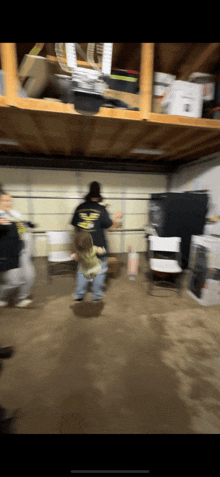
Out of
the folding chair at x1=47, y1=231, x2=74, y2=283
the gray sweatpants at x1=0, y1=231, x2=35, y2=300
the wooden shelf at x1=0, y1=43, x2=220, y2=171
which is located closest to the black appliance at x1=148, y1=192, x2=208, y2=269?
the wooden shelf at x1=0, y1=43, x2=220, y2=171

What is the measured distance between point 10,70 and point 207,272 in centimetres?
330

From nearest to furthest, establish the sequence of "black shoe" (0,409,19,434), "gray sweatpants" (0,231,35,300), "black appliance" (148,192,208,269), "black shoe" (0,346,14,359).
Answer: "black shoe" (0,409,19,434) → "black shoe" (0,346,14,359) → "gray sweatpants" (0,231,35,300) → "black appliance" (148,192,208,269)

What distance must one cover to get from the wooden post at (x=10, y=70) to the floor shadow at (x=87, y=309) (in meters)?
2.51

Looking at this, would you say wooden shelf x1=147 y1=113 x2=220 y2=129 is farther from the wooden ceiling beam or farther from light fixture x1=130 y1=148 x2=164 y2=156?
light fixture x1=130 y1=148 x2=164 y2=156

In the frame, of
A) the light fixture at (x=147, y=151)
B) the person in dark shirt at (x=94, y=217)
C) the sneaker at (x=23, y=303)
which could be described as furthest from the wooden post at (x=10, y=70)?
the sneaker at (x=23, y=303)

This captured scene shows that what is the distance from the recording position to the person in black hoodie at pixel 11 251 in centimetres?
209

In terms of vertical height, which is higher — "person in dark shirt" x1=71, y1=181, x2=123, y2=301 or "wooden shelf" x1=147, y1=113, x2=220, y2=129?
"wooden shelf" x1=147, y1=113, x2=220, y2=129

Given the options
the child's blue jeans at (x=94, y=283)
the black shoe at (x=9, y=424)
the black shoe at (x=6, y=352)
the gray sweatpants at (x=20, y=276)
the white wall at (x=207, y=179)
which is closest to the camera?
the black shoe at (x=9, y=424)

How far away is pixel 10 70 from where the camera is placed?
5.73 ft

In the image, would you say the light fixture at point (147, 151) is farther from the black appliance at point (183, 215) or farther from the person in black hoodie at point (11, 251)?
the person in black hoodie at point (11, 251)

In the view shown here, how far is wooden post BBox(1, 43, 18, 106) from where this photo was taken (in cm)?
173

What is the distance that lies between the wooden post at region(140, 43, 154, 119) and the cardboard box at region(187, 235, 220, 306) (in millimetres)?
1904

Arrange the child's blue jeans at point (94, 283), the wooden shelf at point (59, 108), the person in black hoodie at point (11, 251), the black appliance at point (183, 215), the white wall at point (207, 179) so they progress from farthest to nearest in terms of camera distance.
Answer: the black appliance at point (183, 215) < the white wall at point (207, 179) < the child's blue jeans at point (94, 283) < the person in black hoodie at point (11, 251) < the wooden shelf at point (59, 108)
